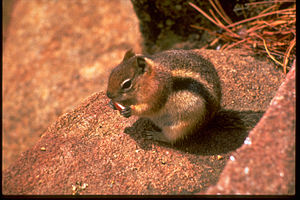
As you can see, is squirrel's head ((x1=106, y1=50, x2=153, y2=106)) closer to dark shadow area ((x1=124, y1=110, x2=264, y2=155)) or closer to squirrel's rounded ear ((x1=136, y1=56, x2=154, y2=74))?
squirrel's rounded ear ((x1=136, y1=56, x2=154, y2=74))

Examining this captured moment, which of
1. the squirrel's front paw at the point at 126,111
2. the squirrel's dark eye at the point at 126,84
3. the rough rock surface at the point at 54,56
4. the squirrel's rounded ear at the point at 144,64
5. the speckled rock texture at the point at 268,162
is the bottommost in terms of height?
the rough rock surface at the point at 54,56

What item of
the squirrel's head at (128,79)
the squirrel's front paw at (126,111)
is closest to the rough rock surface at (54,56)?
the squirrel's front paw at (126,111)

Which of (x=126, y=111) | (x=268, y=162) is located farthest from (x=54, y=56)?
(x=268, y=162)

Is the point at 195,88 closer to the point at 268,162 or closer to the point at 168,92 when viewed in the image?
the point at 168,92

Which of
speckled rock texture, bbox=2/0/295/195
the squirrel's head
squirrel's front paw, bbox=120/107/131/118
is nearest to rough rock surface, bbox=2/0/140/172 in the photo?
speckled rock texture, bbox=2/0/295/195

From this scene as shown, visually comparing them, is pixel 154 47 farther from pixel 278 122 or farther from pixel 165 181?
pixel 278 122

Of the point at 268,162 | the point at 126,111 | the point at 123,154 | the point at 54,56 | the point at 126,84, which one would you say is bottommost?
the point at 54,56

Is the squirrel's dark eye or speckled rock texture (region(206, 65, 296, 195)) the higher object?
the squirrel's dark eye

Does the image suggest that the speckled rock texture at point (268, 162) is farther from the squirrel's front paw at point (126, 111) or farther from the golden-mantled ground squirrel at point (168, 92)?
the squirrel's front paw at point (126, 111)
